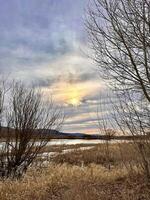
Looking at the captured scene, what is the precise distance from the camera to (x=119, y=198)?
771 cm

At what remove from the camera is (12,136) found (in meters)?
12.1

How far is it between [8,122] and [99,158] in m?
10.9

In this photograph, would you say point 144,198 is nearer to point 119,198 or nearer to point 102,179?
point 119,198

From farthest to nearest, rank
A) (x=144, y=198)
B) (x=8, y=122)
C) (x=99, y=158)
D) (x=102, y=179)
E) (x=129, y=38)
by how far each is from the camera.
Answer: (x=99, y=158) < (x=8, y=122) < (x=102, y=179) < (x=144, y=198) < (x=129, y=38)

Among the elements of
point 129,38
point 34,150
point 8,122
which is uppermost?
point 129,38

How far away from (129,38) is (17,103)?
6151 millimetres

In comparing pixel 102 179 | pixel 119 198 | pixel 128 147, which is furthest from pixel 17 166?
pixel 119 198

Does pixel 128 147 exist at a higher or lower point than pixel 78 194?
higher

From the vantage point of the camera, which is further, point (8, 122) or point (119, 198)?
point (8, 122)

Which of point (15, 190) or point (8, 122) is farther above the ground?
point (8, 122)

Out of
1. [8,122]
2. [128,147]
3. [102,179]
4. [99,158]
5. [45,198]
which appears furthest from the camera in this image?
[99,158]

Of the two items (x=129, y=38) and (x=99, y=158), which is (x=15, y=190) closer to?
(x=129, y=38)

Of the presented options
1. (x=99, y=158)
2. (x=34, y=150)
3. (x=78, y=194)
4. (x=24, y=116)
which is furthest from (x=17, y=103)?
(x=99, y=158)

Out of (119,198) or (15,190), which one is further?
(15,190)
